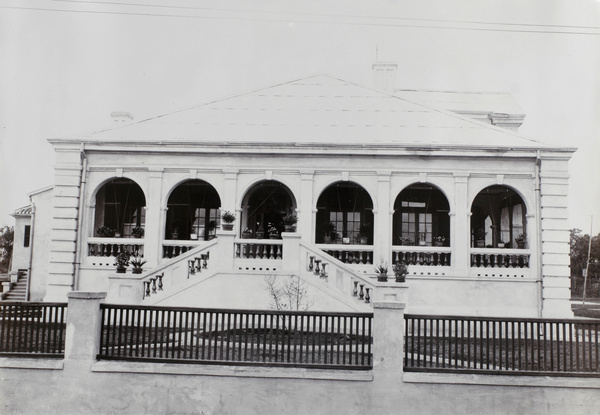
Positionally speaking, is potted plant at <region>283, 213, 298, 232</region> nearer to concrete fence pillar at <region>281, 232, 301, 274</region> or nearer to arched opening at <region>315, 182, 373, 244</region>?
concrete fence pillar at <region>281, 232, 301, 274</region>

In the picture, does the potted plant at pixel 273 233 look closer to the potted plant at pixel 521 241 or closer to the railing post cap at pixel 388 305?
the potted plant at pixel 521 241

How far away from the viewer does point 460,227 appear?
1725cm

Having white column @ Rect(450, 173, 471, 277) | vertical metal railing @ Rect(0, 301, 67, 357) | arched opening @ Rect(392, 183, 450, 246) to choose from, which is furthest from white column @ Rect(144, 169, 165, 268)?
white column @ Rect(450, 173, 471, 277)

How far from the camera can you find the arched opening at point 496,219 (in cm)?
2024

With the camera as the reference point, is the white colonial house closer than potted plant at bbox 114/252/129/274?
No

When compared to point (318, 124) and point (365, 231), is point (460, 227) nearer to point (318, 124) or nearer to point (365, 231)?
point (365, 231)

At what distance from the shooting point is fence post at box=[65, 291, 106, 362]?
317 inches

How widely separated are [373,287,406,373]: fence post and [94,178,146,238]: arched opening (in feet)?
45.3

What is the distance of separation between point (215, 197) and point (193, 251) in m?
5.56

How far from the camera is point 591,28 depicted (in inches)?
376

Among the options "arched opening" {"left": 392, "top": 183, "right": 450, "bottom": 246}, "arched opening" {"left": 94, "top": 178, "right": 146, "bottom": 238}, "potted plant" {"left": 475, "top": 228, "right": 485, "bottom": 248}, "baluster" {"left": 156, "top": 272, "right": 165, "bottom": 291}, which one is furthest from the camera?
"potted plant" {"left": 475, "top": 228, "right": 485, "bottom": 248}

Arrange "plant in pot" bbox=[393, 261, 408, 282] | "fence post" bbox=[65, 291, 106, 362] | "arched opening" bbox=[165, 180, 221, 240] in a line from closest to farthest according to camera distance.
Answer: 1. "fence post" bbox=[65, 291, 106, 362]
2. "plant in pot" bbox=[393, 261, 408, 282]
3. "arched opening" bbox=[165, 180, 221, 240]

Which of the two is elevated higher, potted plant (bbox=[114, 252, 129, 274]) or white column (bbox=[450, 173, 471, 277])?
white column (bbox=[450, 173, 471, 277])

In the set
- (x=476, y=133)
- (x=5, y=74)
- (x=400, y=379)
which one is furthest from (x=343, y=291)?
(x=5, y=74)
